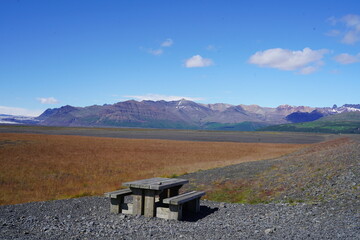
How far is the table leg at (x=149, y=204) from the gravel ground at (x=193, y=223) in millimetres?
276

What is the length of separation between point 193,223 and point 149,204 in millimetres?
1796

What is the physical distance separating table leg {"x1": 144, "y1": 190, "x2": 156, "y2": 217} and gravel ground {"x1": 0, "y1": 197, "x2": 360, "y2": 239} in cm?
28

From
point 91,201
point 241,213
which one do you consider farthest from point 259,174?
point 91,201

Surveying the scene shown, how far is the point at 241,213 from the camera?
42.8ft

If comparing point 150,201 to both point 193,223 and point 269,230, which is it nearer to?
point 193,223

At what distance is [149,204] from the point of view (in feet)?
40.9

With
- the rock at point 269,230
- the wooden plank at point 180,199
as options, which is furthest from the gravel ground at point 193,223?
the wooden plank at point 180,199

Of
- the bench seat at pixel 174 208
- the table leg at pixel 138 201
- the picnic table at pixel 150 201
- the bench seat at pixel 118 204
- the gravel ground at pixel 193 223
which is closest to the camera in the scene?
the gravel ground at pixel 193 223

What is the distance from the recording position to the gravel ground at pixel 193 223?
32.1ft

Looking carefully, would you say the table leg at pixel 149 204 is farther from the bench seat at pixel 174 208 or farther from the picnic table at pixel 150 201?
the bench seat at pixel 174 208

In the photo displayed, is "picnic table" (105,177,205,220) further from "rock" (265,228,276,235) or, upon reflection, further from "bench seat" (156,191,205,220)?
"rock" (265,228,276,235)

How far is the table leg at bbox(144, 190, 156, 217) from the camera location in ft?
40.7

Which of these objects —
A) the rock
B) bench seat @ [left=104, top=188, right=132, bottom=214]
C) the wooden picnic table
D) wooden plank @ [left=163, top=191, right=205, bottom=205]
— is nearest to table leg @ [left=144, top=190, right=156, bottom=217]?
the wooden picnic table

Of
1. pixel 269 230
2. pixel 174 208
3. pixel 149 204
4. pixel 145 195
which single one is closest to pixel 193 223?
pixel 174 208
